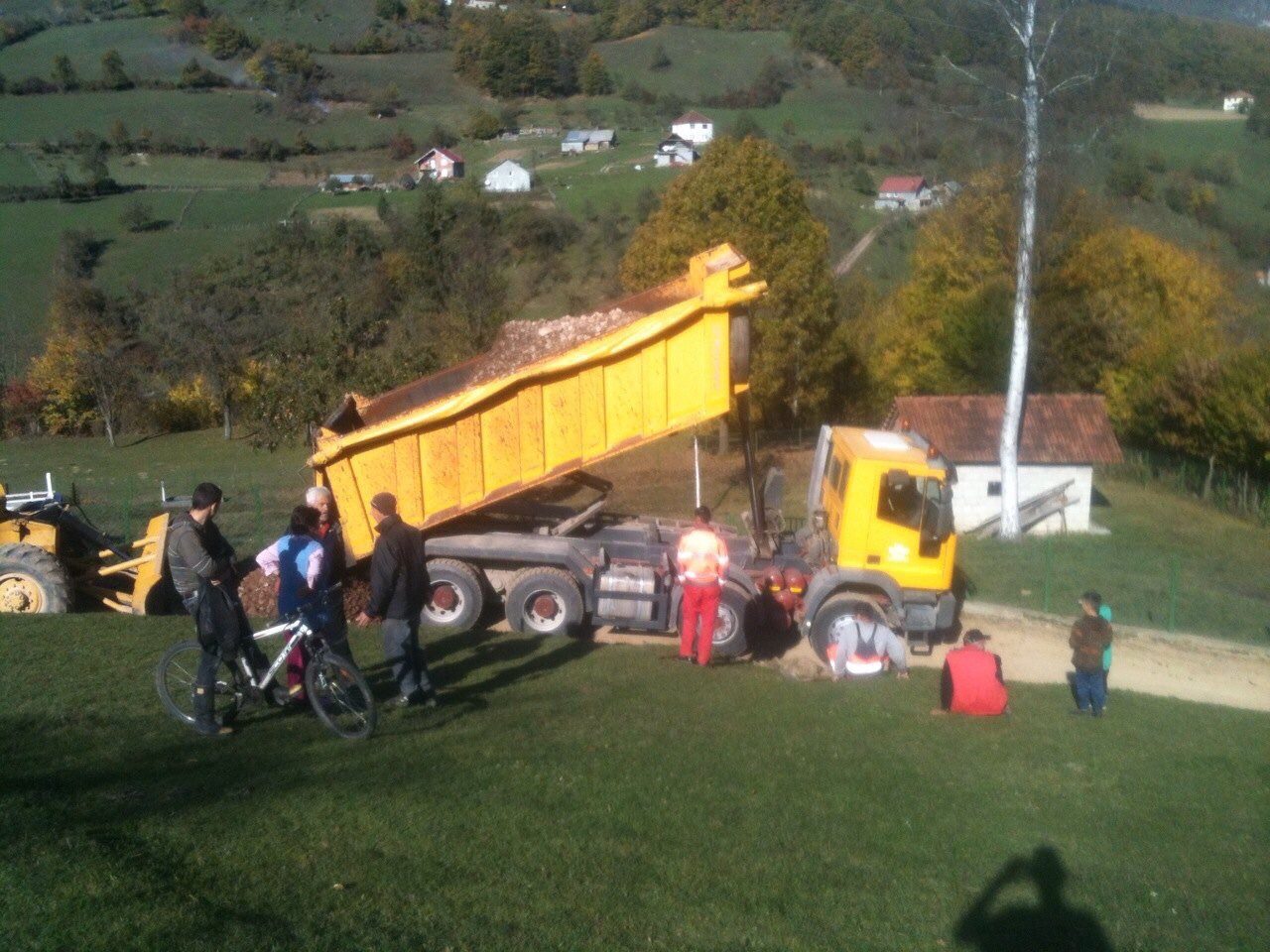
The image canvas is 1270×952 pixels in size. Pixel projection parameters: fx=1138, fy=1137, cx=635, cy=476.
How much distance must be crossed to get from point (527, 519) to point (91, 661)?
597 centimetres

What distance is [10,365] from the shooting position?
1982 inches

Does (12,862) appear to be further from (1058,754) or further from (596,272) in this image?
(596,272)

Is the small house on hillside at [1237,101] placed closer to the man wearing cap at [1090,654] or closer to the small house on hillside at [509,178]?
the small house on hillside at [509,178]

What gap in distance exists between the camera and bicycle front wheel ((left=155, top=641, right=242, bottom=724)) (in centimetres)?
766

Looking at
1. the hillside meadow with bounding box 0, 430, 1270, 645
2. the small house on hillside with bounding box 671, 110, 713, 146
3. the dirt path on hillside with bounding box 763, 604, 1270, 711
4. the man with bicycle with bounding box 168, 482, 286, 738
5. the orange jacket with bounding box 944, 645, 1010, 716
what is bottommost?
the hillside meadow with bounding box 0, 430, 1270, 645

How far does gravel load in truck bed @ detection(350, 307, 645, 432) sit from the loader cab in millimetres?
3195

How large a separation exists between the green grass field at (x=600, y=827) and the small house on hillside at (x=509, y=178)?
65130 millimetres

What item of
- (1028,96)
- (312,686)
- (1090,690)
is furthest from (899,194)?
(312,686)

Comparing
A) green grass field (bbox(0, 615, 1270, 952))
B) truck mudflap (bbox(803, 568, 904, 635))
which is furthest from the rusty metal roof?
green grass field (bbox(0, 615, 1270, 952))

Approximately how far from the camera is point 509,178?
72.4 m

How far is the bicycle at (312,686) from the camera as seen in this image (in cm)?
752

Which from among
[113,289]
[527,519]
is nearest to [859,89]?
[113,289]

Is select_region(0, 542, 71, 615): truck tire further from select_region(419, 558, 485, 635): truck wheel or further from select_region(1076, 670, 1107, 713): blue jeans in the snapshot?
select_region(1076, 670, 1107, 713): blue jeans

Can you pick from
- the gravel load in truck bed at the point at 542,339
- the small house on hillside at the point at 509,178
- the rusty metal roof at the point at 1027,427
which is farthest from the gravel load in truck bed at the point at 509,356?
the small house on hillside at the point at 509,178
